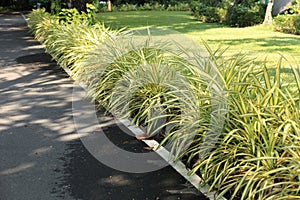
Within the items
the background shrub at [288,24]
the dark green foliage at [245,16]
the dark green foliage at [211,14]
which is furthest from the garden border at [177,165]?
the dark green foliage at [211,14]

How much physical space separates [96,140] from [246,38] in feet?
31.9

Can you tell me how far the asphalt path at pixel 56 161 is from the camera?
3473mm

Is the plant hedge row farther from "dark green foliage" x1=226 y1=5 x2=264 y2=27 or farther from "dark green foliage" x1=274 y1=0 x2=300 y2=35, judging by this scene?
"dark green foliage" x1=226 y1=5 x2=264 y2=27

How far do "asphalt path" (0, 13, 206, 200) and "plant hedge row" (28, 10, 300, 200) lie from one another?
1.15 ft

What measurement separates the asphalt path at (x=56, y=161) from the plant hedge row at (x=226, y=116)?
0.35 metres

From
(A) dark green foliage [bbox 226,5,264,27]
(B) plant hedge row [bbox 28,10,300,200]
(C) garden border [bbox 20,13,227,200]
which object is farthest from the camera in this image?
(A) dark green foliage [bbox 226,5,264,27]

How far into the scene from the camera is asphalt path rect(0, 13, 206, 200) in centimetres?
347

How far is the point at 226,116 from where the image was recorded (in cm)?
372

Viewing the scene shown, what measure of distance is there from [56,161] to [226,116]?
1.77 metres

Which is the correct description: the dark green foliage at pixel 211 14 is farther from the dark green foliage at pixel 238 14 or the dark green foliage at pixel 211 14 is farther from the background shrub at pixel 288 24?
the background shrub at pixel 288 24

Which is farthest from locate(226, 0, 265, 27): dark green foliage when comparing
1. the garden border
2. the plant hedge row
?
the garden border

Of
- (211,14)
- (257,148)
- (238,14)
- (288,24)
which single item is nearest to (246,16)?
(238,14)

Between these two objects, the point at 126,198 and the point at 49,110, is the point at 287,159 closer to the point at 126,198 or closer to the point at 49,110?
the point at 126,198

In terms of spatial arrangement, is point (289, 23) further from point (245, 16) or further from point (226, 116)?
point (226, 116)
